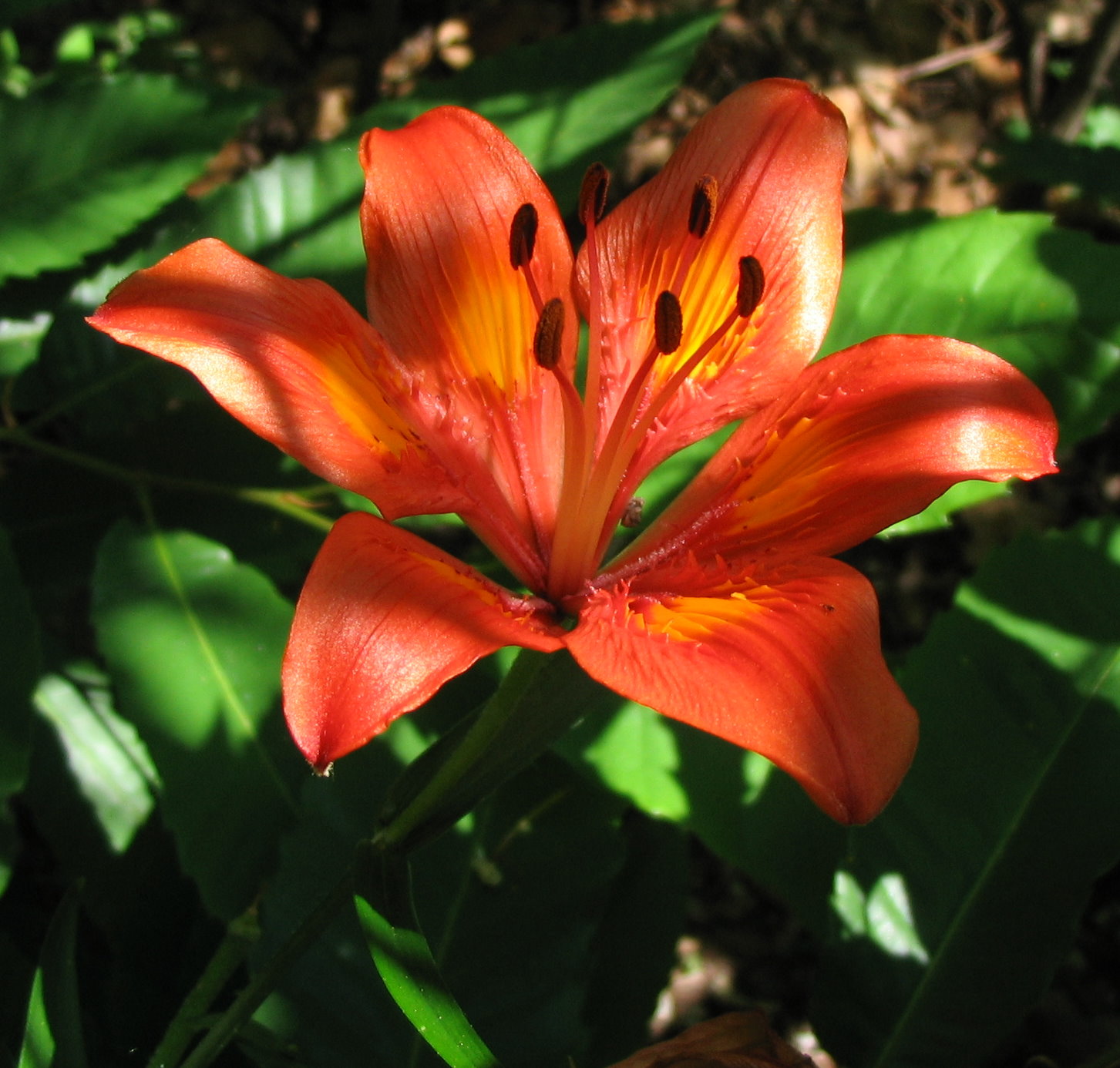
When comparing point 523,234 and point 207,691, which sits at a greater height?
point 523,234

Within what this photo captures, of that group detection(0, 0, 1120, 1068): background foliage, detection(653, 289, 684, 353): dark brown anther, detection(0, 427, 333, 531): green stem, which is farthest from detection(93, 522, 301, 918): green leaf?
detection(653, 289, 684, 353): dark brown anther

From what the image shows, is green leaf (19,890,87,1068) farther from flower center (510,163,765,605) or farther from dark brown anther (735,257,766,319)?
dark brown anther (735,257,766,319)

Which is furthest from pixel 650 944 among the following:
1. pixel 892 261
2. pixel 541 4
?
pixel 541 4

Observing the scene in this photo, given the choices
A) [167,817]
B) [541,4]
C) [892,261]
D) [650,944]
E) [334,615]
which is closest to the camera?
[334,615]

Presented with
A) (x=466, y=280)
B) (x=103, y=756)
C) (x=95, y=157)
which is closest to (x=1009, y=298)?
(x=466, y=280)

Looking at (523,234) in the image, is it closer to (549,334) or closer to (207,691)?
(549,334)

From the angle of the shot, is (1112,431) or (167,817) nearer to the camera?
(167,817)

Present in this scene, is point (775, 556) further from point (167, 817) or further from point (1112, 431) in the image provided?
point (1112, 431)

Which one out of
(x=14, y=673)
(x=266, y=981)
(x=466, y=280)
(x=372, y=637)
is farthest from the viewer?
(x=14, y=673)
